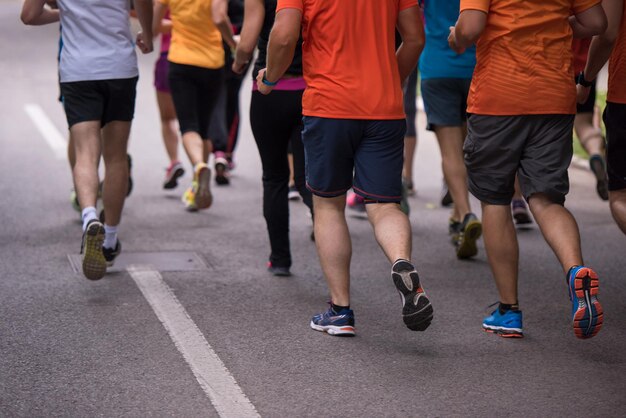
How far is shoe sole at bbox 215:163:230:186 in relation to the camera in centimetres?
1034

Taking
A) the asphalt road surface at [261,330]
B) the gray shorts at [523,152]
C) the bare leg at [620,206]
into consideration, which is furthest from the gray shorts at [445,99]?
the gray shorts at [523,152]

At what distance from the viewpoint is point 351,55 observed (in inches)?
215

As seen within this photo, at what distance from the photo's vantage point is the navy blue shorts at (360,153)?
5.52 meters

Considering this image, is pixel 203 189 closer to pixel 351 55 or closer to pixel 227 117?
pixel 227 117

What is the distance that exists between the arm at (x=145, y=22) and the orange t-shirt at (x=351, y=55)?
192cm

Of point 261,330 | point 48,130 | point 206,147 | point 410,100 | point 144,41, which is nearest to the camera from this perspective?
point 261,330

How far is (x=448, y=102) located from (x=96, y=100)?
2293mm

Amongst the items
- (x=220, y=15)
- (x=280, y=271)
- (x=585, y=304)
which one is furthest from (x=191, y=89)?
(x=585, y=304)

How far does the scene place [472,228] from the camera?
24.2 feet

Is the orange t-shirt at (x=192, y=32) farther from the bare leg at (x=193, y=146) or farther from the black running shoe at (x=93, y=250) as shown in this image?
the black running shoe at (x=93, y=250)

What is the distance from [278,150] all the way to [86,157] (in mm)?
1122

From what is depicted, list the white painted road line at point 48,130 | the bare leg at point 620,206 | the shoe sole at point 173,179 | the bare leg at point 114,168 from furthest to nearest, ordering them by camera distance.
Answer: the white painted road line at point 48,130 → the shoe sole at point 173,179 → the bare leg at point 114,168 → the bare leg at point 620,206

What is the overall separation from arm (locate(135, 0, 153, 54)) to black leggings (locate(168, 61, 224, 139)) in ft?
5.20

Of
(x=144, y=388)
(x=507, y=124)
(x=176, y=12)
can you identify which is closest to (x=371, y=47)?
(x=507, y=124)
